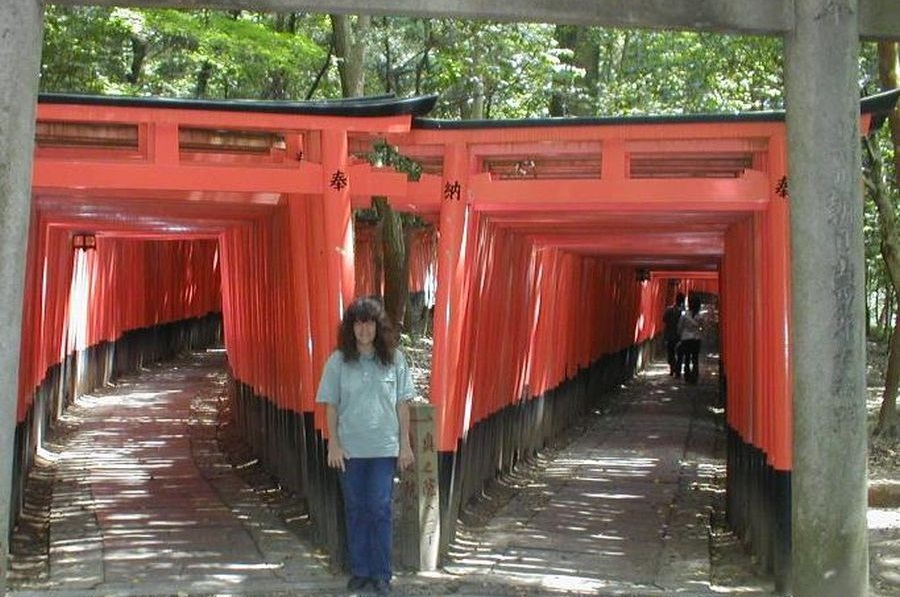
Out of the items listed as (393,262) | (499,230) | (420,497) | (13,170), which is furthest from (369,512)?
(393,262)

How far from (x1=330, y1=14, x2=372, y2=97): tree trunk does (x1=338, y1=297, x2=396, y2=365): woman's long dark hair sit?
9.70 metres

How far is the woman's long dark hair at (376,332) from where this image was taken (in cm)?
676

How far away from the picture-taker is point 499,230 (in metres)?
10.3

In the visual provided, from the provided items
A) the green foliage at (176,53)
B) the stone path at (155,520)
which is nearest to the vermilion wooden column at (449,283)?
the stone path at (155,520)

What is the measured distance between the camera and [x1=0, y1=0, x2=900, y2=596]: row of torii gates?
5.79 meters

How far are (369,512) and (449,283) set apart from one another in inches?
76.5

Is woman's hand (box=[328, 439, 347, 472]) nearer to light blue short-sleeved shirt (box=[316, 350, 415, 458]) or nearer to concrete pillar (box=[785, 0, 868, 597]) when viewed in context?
light blue short-sleeved shirt (box=[316, 350, 415, 458])

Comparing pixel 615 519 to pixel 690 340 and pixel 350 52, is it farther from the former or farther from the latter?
pixel 690 340

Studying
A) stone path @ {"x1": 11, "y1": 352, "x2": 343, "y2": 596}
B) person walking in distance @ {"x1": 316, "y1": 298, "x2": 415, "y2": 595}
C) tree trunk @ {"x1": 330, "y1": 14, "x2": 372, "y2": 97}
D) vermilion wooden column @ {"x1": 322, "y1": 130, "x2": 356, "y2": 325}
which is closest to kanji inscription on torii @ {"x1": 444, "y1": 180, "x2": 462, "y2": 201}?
vermilion wooden column @ {"x1": 322, "y1": 130, "x2": 356, "y2": 325}

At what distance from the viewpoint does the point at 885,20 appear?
5.96 metres

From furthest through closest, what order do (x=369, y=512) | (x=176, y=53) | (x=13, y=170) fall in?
(x=176, y=53) < (x=369, y=512) < (x=13, y=170)

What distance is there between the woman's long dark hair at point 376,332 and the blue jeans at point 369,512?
0.55 meters

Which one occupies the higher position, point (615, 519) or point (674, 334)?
point (674, 334)

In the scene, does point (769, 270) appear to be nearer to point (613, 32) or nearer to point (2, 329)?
point (2, 329)
